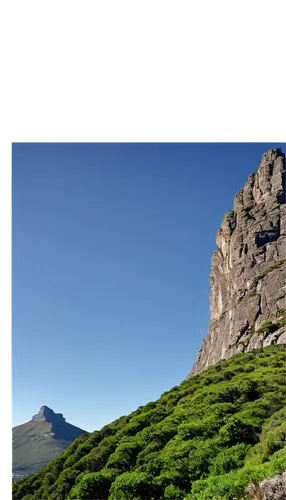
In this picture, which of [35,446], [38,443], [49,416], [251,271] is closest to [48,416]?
[49,416]

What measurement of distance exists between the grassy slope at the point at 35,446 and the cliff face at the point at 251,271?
58.4 feet

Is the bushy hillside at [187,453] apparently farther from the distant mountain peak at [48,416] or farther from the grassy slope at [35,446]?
the distant mountain peak at [48,416]

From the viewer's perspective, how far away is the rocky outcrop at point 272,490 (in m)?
4.81

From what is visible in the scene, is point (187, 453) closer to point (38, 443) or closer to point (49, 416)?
point (38, 443)

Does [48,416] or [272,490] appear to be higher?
[48,416]

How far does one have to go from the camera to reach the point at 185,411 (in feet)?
47.6

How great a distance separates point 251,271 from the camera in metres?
40.9

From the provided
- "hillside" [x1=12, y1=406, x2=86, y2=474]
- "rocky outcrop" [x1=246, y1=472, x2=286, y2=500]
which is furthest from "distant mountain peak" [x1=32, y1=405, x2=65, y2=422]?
"rocky outcrop" [x1=246, y1=472, x2=286, y2=500]

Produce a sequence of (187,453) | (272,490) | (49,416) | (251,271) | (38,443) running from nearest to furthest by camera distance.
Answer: (272,490) → (187,453) → (251,271) → (38,443) → (49,416)

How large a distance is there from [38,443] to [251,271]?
31.0 metres

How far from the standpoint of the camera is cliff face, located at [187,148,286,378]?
34.1 metres
